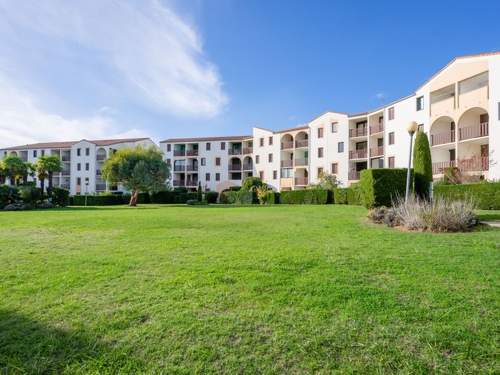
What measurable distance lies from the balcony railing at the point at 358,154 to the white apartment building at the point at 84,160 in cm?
3569

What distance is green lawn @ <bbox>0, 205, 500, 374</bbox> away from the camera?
2.54 m

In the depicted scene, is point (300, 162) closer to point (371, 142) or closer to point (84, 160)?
point (371, 142)

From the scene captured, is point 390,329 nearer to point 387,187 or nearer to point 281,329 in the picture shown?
point 281,329

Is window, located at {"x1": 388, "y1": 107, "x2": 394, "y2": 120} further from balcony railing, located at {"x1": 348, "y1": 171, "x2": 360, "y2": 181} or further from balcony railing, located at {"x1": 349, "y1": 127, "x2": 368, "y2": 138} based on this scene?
balcony railing, located at {"x1": 348, "y1": 171, "x2": 360, "y2": 181}

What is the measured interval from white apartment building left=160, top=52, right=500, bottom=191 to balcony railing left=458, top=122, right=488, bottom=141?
0.06 metres

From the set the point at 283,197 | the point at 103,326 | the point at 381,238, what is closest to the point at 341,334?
the point at 103,326

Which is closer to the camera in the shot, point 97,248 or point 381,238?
point 97,248

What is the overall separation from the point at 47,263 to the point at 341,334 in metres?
5.36

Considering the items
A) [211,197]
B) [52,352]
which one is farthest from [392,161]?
[52,352]

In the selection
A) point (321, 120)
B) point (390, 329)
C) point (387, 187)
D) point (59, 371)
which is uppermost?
point (321, 120)

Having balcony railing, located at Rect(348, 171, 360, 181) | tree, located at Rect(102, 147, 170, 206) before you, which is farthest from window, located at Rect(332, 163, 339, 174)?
tree, located at Rect(102, 147, 170, 206)

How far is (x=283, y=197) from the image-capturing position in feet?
108

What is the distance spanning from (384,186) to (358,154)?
2683cm

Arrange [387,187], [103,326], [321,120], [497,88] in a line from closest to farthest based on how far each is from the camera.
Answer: [103,326]
[387,187]
[497,88]
[321,120]
